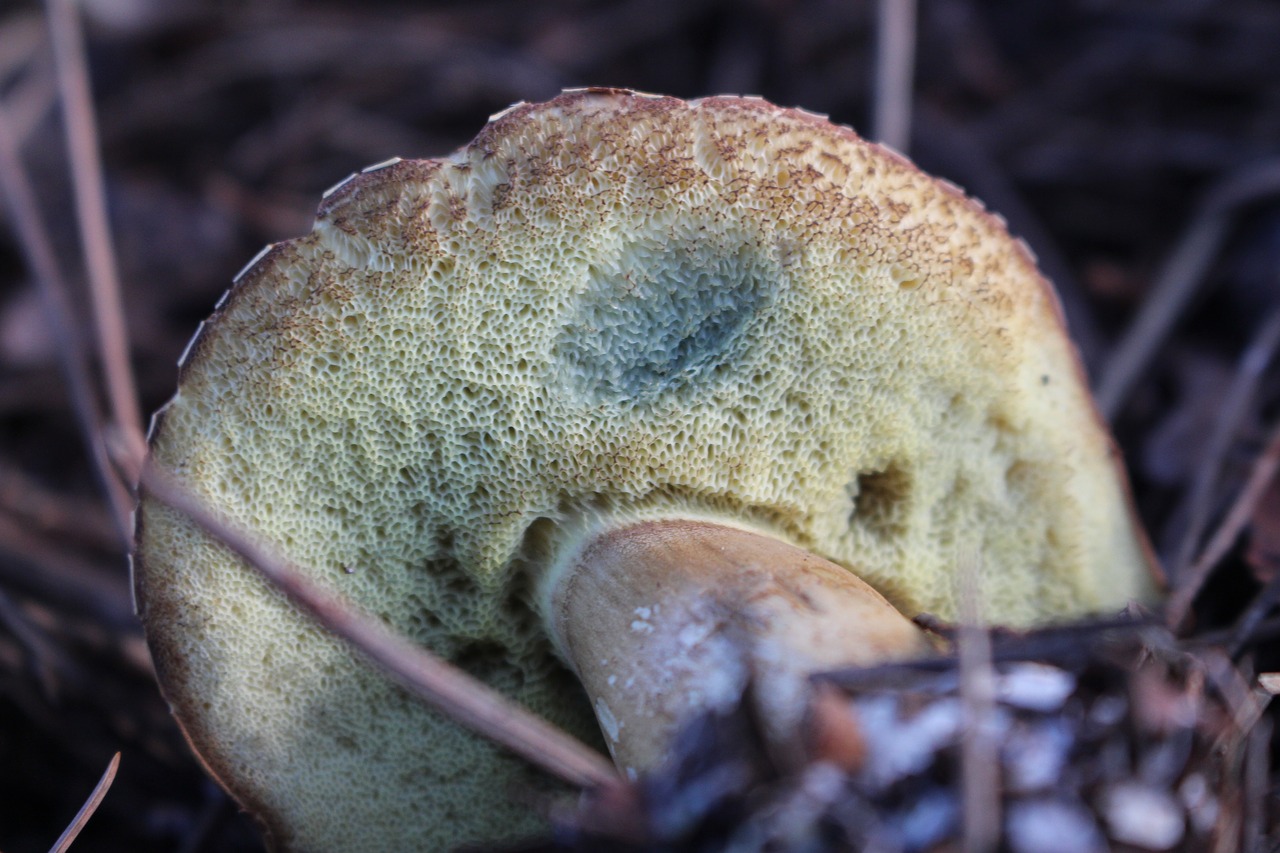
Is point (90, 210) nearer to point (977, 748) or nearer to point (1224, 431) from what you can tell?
point (977, 748)

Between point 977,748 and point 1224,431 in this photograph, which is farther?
point 1224,431

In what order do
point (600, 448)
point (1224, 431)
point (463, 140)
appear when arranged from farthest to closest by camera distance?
point (463, 140)
point (1224, 431)
point (600, 448)

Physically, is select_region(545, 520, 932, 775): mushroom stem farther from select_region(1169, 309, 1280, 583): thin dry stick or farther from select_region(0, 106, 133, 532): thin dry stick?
select_region(0, 106, 133, 532): thin dry stick

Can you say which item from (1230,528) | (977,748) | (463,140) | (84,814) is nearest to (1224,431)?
(1230,528)

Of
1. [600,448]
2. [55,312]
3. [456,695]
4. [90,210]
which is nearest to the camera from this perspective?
[456,695]

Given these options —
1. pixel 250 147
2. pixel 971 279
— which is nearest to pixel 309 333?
pixel 971 279

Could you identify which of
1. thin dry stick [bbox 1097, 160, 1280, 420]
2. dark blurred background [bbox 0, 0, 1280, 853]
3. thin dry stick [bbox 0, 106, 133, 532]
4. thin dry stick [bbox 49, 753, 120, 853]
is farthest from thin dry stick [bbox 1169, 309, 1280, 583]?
thin dry stick [bbox 0, 106, 133, 532]

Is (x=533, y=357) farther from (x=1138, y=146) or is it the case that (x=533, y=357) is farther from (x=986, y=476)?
(x=1138, y=146)
